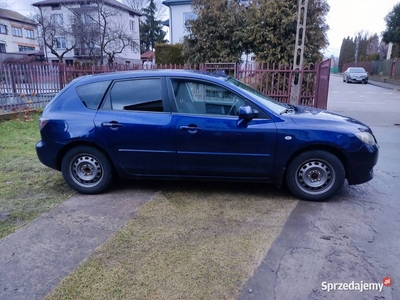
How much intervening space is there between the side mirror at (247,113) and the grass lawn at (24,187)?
2.63m

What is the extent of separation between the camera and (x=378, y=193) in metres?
4.23

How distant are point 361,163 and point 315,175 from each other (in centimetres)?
56

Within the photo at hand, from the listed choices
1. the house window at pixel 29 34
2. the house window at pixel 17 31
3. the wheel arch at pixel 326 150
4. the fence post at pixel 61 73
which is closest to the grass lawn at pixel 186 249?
the wheel arch at pixel 326 150

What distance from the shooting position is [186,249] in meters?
2.92

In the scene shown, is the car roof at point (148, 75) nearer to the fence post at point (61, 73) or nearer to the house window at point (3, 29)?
the fence post at point (61, 73)

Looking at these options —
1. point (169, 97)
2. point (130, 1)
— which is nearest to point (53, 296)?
point (169, 97)

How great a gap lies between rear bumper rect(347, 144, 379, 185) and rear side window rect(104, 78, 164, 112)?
8.32ft

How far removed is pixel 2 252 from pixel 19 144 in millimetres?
4588

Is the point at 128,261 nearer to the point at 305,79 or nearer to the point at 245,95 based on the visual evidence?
the point at 245,95

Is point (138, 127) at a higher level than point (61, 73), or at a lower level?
lower

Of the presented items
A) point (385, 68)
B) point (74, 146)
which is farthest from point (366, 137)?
point (385, 68)

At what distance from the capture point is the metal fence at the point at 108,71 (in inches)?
374

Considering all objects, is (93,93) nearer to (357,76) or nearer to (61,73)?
(61,73)

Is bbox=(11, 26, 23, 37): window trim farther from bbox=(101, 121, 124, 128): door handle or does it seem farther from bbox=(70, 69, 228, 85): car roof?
bbox=(101, 121, 124, 128): door handle
